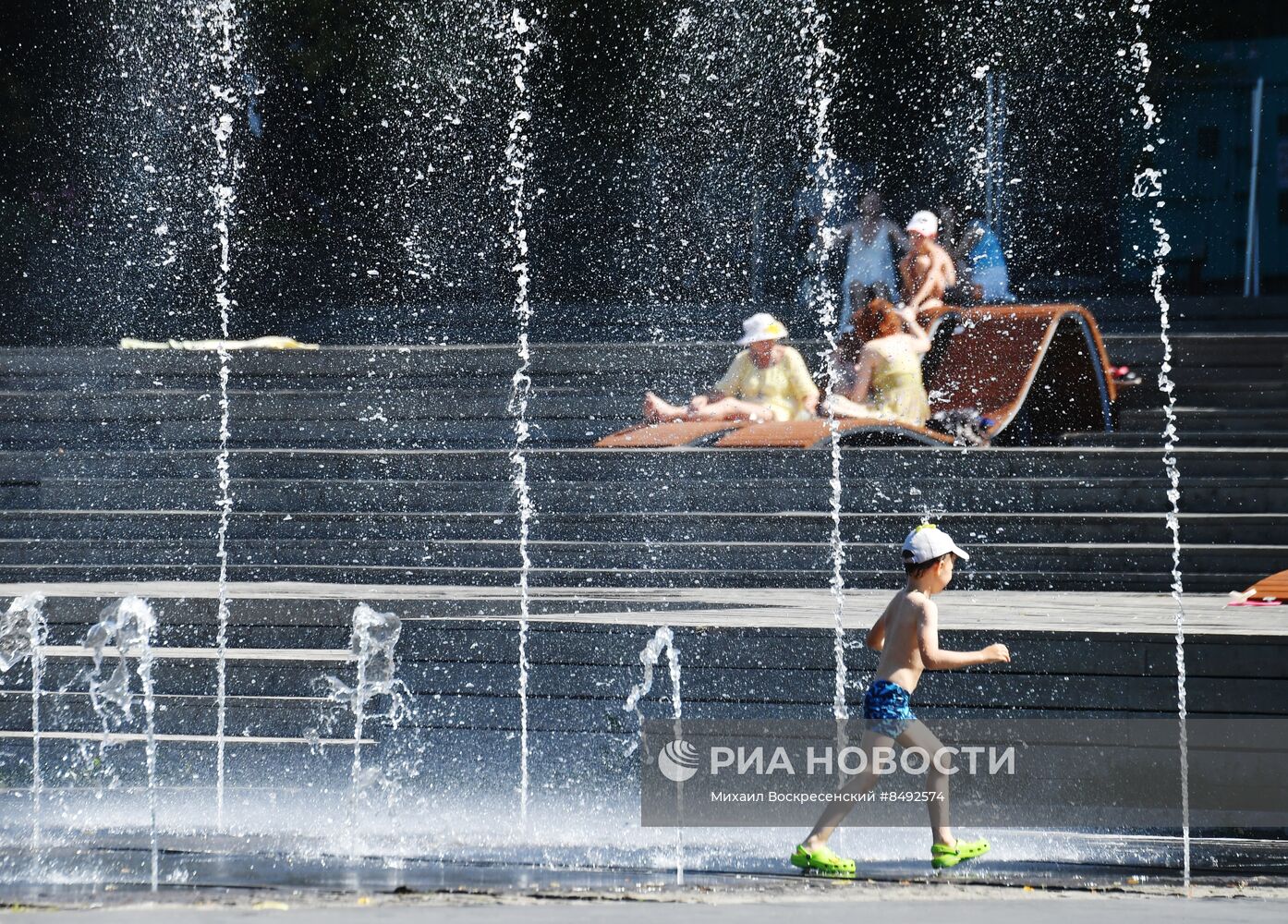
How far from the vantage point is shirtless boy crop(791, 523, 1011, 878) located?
187 inches

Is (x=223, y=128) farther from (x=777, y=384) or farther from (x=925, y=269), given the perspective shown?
(x=777, y=384)

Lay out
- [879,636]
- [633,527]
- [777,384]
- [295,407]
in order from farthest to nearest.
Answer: [295,407]
[777,384]
[633,527]
[879,636]

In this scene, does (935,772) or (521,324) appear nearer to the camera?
(935,772)

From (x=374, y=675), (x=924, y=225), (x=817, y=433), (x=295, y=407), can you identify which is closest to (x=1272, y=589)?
(x=817, y=433)

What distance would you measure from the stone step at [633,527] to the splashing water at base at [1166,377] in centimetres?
29

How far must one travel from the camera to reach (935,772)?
478cm

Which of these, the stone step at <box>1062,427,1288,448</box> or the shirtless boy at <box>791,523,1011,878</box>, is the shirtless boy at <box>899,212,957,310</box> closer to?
the stone step at <box>1062,427,1288,448</box>

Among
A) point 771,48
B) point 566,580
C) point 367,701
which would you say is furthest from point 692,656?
point 771,48

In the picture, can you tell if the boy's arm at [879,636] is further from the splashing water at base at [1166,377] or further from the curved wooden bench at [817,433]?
the curved wooden bench at [817,433]

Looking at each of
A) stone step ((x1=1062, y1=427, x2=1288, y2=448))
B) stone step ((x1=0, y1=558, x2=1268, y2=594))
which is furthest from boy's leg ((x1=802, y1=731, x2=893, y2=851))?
stone step ((x1=1062, y1=427, x2=1288, y2=448))

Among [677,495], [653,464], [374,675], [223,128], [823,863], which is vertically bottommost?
[823,863]

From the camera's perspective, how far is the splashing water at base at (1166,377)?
19.9ft

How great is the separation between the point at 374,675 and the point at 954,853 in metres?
3.03

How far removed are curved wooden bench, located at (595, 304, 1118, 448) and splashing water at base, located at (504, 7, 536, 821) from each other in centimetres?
85
